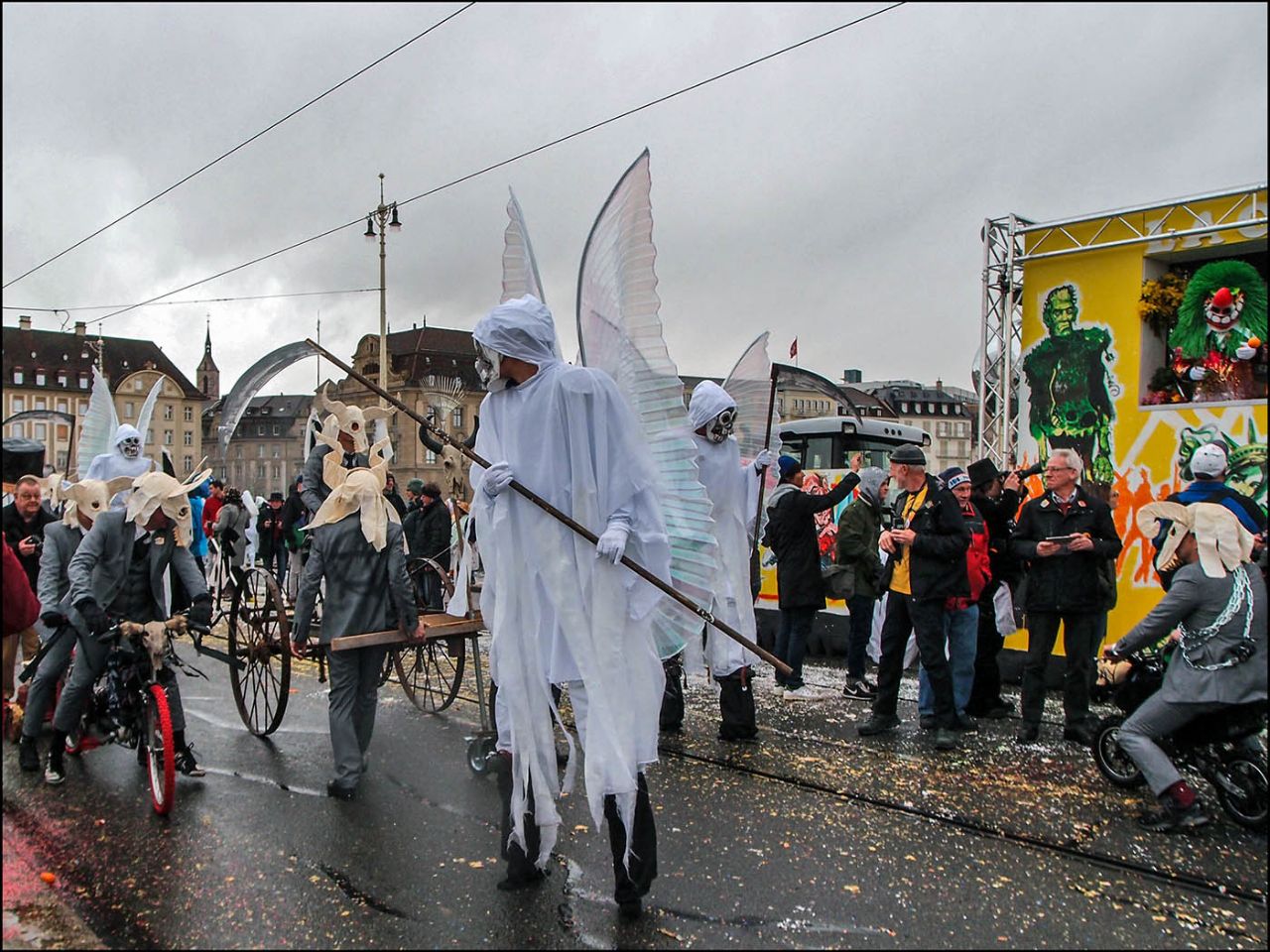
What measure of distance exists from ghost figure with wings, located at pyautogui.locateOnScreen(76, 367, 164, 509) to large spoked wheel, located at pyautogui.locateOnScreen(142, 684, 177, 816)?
12.5 ft

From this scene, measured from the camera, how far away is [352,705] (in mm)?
5762

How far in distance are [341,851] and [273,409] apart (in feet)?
Answer: 279

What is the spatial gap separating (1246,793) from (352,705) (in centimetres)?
452

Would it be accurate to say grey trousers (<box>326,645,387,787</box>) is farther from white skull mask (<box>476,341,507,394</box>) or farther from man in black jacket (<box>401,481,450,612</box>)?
man in black jacket (<box>401,481,450,612</box>)

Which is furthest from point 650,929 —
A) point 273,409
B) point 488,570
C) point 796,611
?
point 273,409

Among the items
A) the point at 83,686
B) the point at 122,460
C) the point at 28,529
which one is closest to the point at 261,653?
the point at 83,686

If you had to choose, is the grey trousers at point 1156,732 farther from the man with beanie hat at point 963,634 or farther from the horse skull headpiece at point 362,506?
the horse skull headpiece at point 362,506

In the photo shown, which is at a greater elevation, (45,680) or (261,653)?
(261,653)

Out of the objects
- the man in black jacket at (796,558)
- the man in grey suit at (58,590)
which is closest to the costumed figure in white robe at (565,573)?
the man in grey suit at (58,590)

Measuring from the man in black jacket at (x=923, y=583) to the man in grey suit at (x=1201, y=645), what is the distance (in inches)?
64.2

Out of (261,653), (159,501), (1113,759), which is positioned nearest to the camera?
(1113,759)

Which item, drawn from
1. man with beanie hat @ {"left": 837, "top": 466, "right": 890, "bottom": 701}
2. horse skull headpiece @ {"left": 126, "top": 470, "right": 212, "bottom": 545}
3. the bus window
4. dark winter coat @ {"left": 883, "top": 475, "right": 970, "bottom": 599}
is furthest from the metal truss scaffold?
the bus window

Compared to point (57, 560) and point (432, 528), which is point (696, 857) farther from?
point (432, 528)

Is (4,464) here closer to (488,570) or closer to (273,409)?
(488,570)
